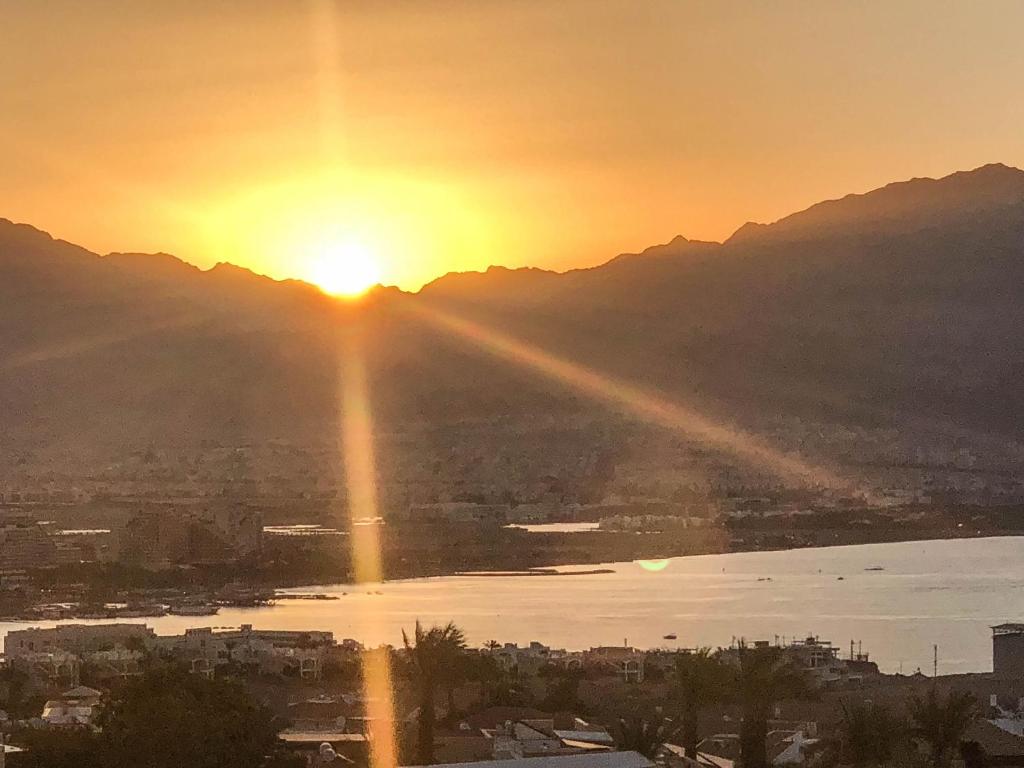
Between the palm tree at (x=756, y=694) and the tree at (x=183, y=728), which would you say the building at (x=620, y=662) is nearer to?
the palm tree at (x=756, y=694)

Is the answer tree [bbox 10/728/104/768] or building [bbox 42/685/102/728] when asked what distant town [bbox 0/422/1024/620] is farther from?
tree [bbox 10/728/104/768]

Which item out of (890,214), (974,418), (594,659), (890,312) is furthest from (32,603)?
(890,214)

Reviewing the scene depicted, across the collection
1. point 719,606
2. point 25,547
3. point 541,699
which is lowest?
point 541,699

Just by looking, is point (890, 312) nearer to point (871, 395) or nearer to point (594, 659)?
point (871, 395)

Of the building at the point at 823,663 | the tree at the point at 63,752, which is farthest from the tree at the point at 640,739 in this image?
the building at the point at 823,663

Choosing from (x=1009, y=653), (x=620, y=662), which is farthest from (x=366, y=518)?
(x=1009, y=653)

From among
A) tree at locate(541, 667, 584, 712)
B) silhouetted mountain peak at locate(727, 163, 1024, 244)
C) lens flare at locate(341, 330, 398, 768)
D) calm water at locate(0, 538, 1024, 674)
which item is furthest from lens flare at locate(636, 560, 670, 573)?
silhouetted mountain peak at locate(727, 163, 1024, 244)

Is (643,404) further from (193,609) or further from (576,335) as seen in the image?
(193,609)
